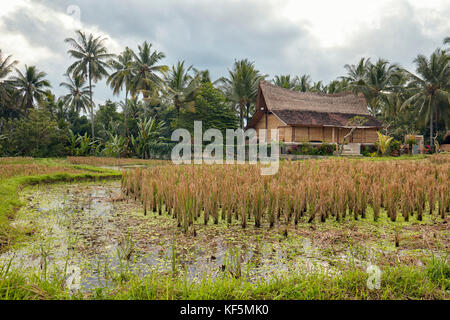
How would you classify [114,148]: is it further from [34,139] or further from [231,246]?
[231,246]

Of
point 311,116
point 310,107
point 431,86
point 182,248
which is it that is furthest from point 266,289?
point 431,86

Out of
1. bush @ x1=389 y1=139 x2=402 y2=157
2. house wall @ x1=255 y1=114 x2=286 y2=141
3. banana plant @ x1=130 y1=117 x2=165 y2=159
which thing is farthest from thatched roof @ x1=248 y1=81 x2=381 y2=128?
banana plant @ x1=130 y1=117 x2=165 y2=159

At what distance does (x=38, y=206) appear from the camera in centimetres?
534

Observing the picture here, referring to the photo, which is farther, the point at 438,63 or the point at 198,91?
the point at 438,63

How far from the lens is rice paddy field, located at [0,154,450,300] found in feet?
6.71

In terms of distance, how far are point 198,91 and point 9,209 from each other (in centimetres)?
1940

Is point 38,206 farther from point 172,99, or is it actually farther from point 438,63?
point 438,63

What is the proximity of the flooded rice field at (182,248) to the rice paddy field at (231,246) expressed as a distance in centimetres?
1

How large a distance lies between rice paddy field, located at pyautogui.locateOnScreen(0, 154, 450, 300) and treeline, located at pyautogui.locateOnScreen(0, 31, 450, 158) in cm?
1619

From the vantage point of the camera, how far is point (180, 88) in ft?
79.4

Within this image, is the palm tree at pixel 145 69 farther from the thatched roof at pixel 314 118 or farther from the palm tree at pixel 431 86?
the palm tree at pixel 431 86

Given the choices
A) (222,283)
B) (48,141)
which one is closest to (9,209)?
(222,283)

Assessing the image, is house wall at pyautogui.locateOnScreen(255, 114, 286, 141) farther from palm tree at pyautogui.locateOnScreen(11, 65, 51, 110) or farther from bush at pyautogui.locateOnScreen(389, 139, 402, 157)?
palm tree at pyautogui.locateOnScreen(11, 65, 51, 110)
